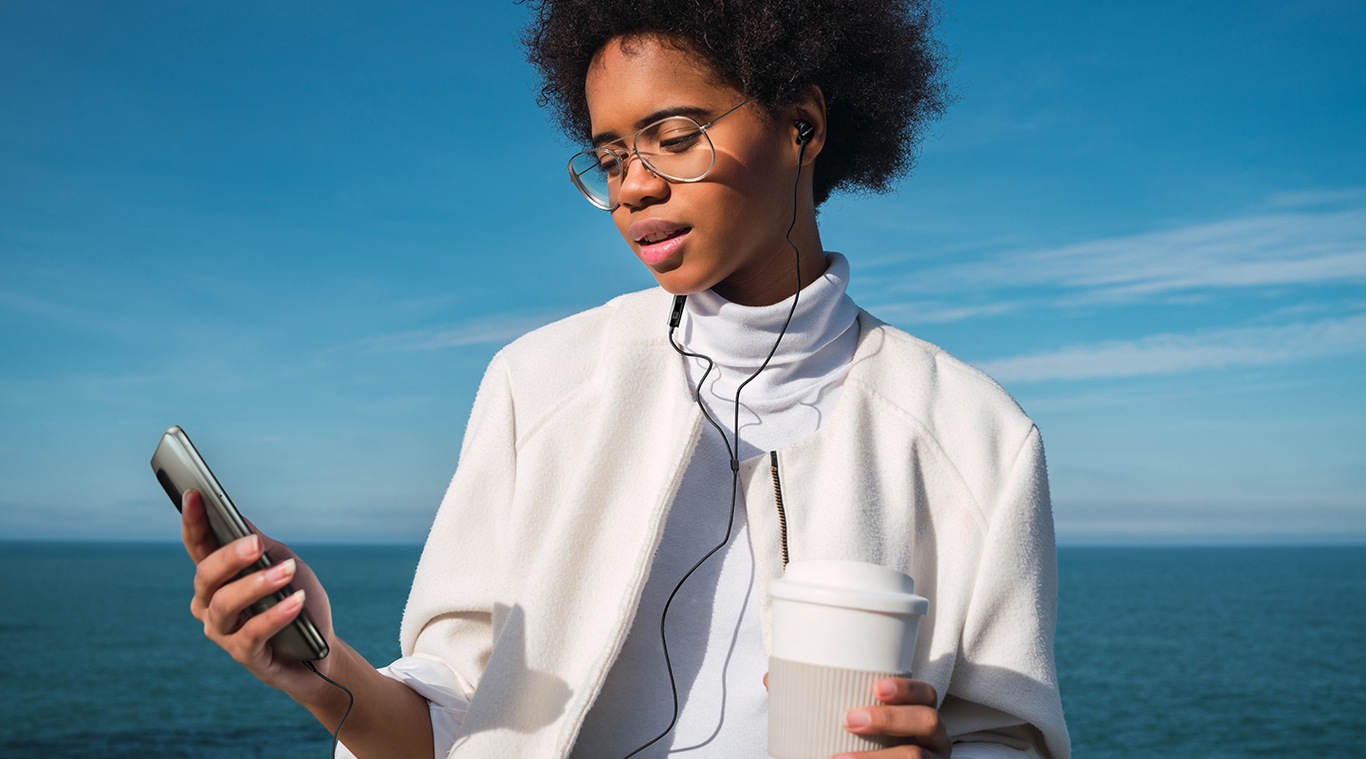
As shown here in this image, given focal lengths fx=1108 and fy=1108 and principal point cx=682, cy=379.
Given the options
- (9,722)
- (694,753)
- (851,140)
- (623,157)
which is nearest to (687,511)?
(694,753)

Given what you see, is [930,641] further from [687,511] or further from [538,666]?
[538,666]

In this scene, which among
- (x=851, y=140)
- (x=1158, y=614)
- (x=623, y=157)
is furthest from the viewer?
(x=1158, y=614)

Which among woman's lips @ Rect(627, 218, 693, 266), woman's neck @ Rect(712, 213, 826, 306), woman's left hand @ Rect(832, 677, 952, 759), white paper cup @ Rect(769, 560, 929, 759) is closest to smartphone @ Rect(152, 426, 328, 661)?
white paper cup @ Rect(769, 560, 929, 759)

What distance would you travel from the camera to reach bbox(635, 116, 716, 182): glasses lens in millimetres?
2176

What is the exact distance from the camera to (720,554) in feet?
7.62

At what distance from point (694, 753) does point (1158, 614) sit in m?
101

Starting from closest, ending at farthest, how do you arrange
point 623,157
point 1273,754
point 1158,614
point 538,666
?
point 538,666
point 623,157
point 1273,754
point 1158,614

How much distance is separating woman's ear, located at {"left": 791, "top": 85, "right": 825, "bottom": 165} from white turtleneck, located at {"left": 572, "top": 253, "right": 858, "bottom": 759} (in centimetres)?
28

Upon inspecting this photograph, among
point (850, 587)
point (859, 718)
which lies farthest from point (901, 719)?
point (850, 587)

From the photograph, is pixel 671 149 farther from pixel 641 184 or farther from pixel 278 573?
pixel 278 573

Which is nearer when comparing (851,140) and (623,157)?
(623,157)

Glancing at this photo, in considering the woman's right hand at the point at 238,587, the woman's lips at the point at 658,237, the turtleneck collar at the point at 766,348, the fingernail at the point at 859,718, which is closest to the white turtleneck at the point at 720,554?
the turtleneck collar at the point at 766,348

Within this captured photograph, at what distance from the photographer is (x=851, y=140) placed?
2854 millimetres

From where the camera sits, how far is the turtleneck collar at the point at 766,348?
2.39m
